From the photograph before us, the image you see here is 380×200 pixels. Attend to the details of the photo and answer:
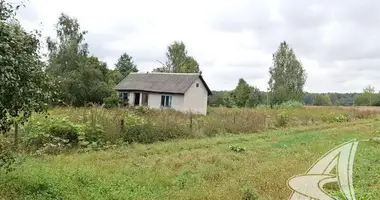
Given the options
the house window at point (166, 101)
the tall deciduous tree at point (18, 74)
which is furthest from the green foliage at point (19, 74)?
the house window at point (166, 101)

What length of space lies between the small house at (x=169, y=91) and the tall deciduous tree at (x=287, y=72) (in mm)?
25069

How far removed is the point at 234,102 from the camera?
162ft

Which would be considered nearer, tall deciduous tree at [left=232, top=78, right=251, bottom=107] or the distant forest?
tall deciduous tree at [left=232, top=78, right=251, bottom=107]

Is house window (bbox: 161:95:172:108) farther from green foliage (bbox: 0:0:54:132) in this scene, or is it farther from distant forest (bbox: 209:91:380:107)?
green foliage (bbox: 0:0:54:132)

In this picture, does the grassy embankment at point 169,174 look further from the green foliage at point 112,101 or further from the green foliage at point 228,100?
the green foliage at point 228,100

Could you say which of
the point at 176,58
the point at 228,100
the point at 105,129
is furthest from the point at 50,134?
the point at 176,58

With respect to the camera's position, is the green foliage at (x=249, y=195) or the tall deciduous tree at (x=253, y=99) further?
the tall deciduous tree at (x=253, y=99)

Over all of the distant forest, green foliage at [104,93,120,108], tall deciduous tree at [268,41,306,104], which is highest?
tall deciduous tree at [268,41,306,104]

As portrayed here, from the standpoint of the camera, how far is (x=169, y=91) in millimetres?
30719

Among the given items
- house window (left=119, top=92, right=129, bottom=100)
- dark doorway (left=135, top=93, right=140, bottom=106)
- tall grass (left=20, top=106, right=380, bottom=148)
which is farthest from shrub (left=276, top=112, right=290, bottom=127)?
house window (left=119, top=92, right=129, bottom=100)

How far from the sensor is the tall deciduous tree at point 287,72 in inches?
2151

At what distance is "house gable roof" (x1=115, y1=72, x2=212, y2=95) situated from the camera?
3067cm

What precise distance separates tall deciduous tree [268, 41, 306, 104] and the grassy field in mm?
44062

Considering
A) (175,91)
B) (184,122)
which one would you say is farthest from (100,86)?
(184,122)
